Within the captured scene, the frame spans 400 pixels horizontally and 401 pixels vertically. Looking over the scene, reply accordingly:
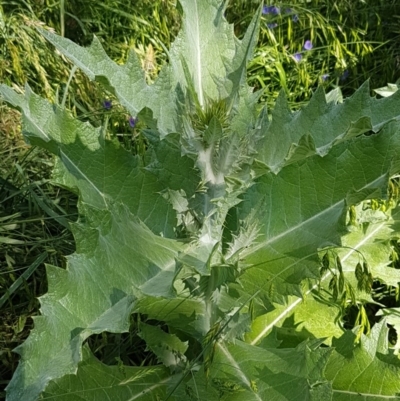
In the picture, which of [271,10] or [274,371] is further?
[271,10]

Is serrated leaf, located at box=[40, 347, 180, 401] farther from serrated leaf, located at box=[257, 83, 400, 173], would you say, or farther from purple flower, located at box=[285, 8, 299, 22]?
purple flower, located at box=[285, 8, 299, 22]

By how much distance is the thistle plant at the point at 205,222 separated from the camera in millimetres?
1074

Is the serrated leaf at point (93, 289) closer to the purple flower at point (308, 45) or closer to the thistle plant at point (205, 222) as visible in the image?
the thistle plant at point (205, 222)

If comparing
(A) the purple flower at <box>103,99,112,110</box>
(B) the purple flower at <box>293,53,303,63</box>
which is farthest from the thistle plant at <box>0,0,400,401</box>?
(B) the purple flower at <box>293,53,303,63</box>

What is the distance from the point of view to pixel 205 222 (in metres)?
1.22

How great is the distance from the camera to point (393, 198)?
6.54 feet

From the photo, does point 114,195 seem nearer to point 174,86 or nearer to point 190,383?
point 174,86

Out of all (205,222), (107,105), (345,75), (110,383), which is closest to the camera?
(205,222)

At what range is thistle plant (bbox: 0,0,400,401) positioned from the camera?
1.07 meters

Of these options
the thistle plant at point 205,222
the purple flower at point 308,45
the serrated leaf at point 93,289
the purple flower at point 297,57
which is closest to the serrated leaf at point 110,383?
the thistle plant at point 205,222

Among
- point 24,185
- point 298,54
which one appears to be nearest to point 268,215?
point 24,185

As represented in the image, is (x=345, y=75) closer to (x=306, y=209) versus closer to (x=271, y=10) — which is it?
(x=271, y=10)

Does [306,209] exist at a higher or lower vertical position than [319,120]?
lower

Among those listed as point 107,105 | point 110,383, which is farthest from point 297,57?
point 110,383
